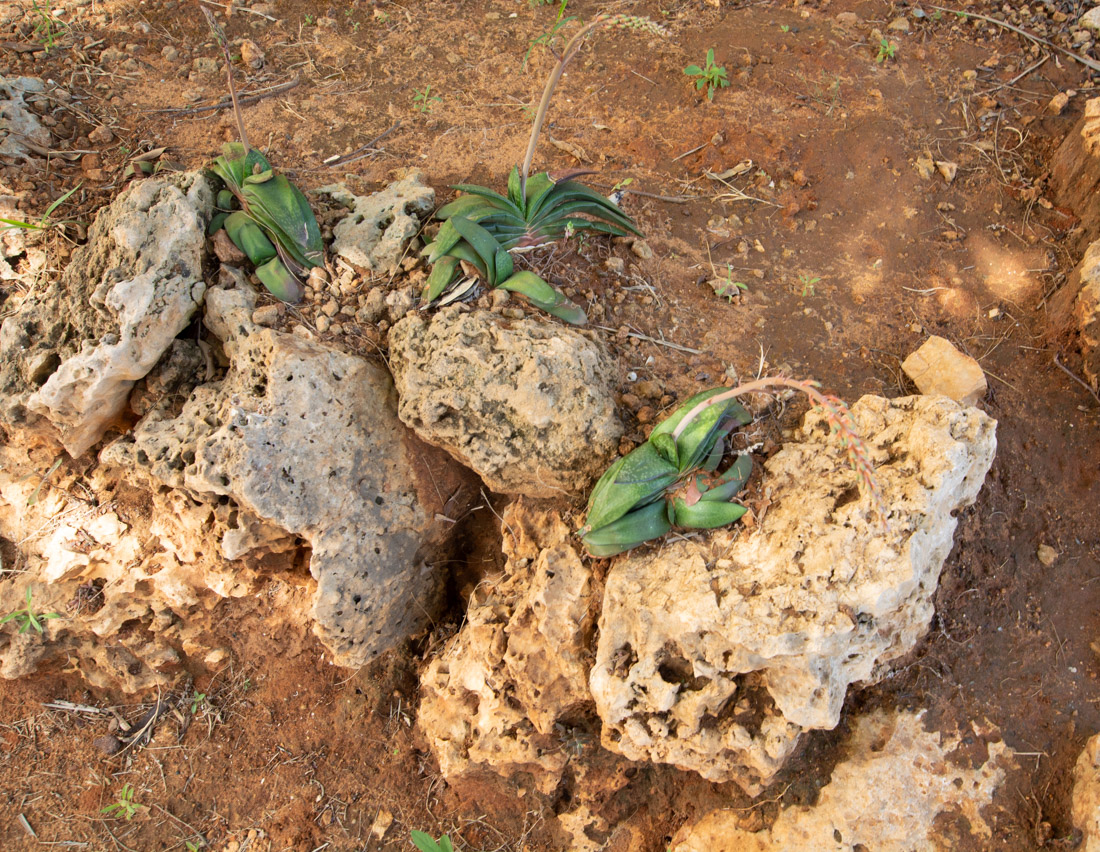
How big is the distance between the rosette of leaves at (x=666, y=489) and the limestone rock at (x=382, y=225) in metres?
1.44

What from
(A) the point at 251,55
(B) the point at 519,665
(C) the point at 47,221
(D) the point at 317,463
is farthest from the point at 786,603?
(A) the point at 251,55

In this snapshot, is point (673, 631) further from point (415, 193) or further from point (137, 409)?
point (137, 409)

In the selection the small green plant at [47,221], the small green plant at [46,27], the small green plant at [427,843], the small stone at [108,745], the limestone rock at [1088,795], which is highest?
the small green plant at [46,27]

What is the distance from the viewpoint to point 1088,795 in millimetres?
2559

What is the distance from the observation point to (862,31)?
418 centimetres

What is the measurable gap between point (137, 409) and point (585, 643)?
2.23 meters

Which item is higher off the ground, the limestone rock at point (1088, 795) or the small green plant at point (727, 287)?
the small green plant at point (727, 287)

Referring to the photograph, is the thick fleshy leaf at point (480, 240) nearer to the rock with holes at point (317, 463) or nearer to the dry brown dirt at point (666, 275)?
the dry brown dirt at point (666, 275)

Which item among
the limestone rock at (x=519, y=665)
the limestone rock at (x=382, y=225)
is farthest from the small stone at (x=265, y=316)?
the limestone rock at (x=519, y=665)

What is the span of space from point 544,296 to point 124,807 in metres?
3.33

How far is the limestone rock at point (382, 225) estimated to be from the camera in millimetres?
3213

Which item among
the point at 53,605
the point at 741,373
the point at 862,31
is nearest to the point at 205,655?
the point at 53,605

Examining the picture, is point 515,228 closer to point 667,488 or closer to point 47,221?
point 667,488

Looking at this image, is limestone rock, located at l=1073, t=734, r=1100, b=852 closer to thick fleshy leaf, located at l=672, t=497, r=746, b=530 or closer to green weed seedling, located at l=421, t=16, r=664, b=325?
thick fleshy leaf, located at l=672, t=497, r=746, b=530
